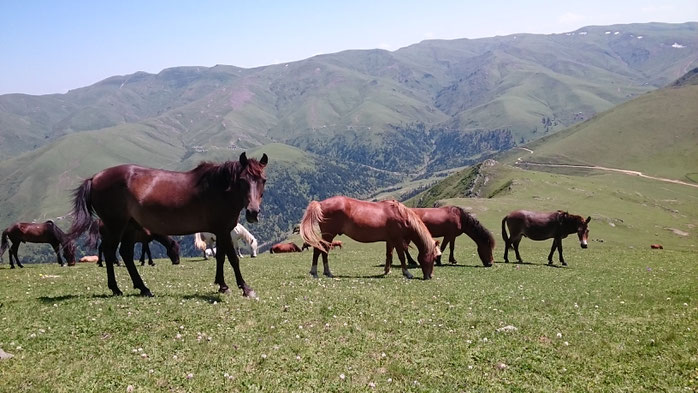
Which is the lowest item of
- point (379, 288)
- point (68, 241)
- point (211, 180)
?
point (379, 288)

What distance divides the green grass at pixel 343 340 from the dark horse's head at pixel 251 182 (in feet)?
10.1

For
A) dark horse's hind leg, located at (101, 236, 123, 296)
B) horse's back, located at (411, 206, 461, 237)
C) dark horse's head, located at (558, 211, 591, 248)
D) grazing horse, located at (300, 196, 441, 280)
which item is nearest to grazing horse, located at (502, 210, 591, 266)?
dark horse's head, located at (558, 211, 591, 248)

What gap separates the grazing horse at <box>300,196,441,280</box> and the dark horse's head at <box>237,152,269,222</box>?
247 inches

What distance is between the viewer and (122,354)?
9.74 m

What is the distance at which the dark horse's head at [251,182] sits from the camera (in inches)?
543

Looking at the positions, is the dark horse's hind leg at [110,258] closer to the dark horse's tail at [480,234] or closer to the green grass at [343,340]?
the green grass at [343,340]

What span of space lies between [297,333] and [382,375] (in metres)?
2.98

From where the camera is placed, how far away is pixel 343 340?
35.9 ft

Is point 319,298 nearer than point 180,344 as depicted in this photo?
No

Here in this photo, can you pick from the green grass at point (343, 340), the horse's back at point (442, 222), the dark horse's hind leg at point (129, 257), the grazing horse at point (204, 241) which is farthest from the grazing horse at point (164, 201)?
the grazing horse at point (204, 241)

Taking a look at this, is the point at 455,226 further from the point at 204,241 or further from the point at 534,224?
the point at 204,241

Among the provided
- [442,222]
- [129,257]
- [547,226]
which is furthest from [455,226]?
[129,257]

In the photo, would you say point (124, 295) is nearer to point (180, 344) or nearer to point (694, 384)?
point (180, 344)

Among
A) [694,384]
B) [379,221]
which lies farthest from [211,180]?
[694,384]
